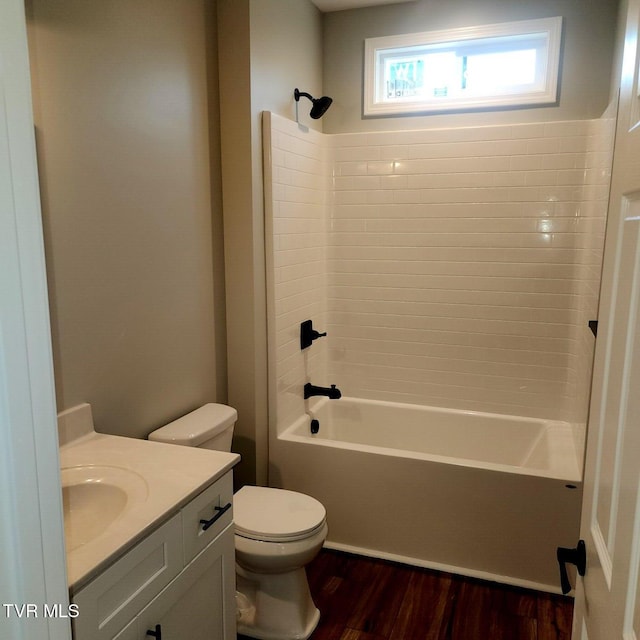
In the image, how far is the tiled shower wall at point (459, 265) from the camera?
9.60 feet

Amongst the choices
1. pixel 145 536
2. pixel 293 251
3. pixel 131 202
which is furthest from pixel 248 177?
pixel 145 536

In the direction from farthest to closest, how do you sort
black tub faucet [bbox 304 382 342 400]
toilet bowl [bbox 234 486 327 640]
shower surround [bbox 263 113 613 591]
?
black tub faucet [bbox 304 382 342 400], shower surround [bbox 263 113 613 591], toilet bowl [bbox 234 486 327 640]

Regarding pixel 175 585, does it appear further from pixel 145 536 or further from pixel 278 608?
pixel 278 608

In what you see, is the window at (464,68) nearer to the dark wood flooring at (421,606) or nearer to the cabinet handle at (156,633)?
the dark wood flooring at (421,606)

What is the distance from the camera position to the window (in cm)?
292

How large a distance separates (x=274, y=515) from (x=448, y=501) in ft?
2.80

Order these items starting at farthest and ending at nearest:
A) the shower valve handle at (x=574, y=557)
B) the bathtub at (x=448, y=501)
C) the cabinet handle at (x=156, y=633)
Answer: the bathtub at (x=448, y=501), the cabinet handle at (x=156, y=633), the shower valve handle at (x=574, y=557)

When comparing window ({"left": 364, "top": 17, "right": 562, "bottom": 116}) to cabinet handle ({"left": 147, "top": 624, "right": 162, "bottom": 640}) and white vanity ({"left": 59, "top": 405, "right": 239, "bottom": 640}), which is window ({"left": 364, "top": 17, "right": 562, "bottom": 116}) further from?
cabinet handle ({"left": 147, "top": 624, "right": 162, "bottom": 640})

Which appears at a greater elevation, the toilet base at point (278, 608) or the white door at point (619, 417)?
the white door at point (619, 417)

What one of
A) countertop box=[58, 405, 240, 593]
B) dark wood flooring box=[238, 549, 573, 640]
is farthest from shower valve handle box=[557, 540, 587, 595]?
dark wood flooring box=[238, 549, 573, 640]

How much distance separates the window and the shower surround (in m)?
0.18

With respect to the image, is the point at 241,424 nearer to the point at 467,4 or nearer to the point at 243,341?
the point at 243,341

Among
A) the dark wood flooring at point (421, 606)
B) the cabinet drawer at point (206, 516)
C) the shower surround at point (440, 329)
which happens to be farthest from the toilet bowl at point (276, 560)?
the shower surround at point (440, 329)

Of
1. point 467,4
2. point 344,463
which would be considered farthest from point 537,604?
point 467,4
